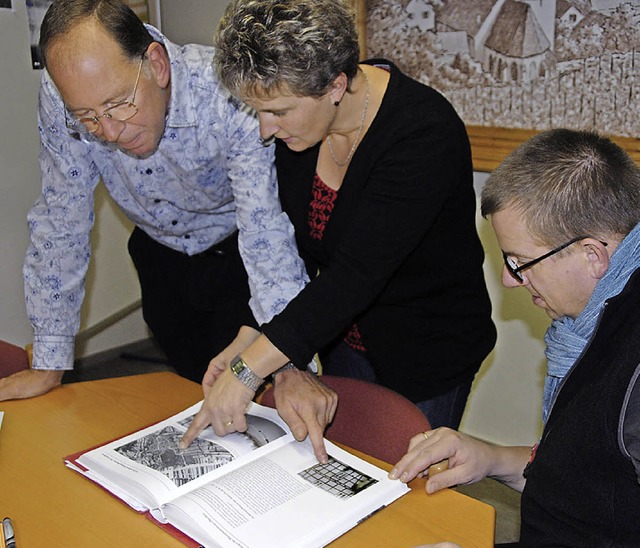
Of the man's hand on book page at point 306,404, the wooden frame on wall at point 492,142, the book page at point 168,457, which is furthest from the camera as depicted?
the wooden frame on wall at point 492,142

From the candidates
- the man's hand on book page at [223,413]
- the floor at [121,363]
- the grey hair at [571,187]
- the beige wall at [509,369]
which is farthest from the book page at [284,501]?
the floor at [121,363]

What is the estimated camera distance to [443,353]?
1791mm

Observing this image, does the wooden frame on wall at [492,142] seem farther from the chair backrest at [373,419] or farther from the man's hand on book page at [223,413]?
the man's hand on book page at [223,413]

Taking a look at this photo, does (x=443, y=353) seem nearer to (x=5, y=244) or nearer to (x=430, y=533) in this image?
(x=430, y=533)

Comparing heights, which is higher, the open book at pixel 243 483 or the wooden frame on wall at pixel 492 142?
the wooden frame on wall at pixel 492 142

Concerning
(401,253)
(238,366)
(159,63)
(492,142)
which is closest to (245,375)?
(238,366)

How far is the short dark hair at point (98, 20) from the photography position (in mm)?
1430

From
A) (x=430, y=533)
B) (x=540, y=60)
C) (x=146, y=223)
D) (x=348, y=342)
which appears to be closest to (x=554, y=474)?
(x=430, y=533)

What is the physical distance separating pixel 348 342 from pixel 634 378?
1.01 metres

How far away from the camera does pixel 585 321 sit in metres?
1.18

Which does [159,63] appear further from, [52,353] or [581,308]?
[581,308]

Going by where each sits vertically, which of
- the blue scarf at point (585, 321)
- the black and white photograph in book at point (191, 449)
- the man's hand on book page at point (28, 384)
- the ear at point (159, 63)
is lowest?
the man's hand on book page at point (28, 384)

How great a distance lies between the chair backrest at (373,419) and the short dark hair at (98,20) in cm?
78

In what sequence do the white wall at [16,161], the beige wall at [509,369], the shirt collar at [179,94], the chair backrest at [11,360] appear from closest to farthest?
the shirt collar at [179,94], the chair backrest at [11,360], the beige wall at [509,369], the white wall at [16,161]
